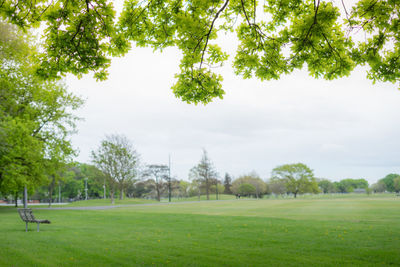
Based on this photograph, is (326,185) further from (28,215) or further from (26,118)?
(28,215)

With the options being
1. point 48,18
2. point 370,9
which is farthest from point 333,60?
point 48,18

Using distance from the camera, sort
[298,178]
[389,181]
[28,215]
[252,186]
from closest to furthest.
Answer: [28,215] < [298,178] < [252,186] < [389,181]

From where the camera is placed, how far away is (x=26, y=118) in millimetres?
23828

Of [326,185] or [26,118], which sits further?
[326,185]

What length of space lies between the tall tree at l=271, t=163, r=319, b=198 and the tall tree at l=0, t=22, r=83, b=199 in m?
78.6

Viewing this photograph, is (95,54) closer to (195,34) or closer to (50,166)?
(195,34)

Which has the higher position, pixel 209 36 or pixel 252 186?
pixel 209 36

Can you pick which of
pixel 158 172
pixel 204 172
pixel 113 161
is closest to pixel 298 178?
pixel 204 172

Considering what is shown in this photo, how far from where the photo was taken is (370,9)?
24.1 feet

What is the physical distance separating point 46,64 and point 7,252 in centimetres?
572

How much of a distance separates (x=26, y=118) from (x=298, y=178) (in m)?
85.5

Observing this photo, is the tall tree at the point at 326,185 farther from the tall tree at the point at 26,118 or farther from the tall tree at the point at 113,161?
the tall tree at the point at 26,118

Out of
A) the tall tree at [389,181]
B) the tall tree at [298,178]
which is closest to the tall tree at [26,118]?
the tall tree at [298,178]

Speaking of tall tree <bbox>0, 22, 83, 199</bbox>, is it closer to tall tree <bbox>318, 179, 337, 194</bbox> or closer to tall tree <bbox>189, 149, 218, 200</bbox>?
tall tree <bbox>189, 149, 218, 200</bbox>
